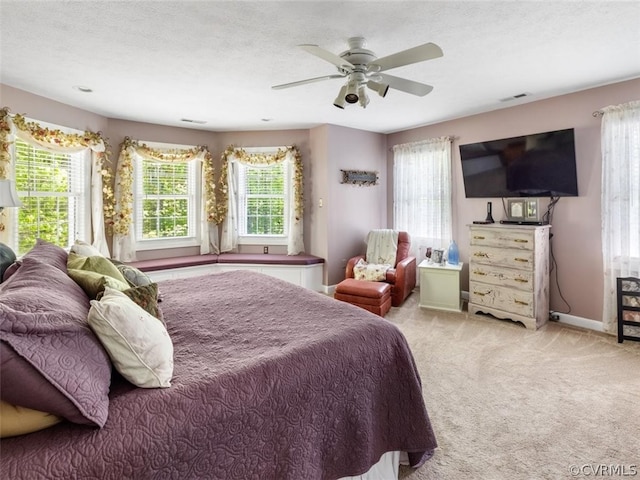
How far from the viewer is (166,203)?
524 centimetres

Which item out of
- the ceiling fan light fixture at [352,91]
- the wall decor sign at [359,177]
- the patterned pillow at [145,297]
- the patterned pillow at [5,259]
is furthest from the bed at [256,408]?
the wall decor sign at [359,177]

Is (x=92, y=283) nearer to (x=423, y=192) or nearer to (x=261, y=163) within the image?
(x=261, y=163)

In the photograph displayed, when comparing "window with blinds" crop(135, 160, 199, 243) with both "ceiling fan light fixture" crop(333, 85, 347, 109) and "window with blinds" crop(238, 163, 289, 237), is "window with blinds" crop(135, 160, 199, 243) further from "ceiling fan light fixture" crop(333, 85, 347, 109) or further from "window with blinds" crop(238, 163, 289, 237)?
"ceiling fan light fixture" crop(333, 85, 347, 109)

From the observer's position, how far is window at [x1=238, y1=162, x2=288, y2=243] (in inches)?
220

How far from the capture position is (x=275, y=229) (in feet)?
18.5

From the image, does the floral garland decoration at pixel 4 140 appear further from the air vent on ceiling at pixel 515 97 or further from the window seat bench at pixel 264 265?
the air vent on ceiling at pixel 515 97

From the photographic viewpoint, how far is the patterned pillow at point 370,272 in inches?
185

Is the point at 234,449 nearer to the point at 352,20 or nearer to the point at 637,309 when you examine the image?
the point at 352,20

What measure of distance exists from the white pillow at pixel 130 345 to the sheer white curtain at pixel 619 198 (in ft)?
13.9

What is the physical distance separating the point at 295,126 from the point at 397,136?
69.2 inches

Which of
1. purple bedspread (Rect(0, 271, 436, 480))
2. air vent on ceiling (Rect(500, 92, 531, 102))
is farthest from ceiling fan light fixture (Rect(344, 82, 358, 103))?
air vent on ceiling (Rect(500, 92, 531, 102))

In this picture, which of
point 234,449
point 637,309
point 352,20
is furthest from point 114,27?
point 637,309

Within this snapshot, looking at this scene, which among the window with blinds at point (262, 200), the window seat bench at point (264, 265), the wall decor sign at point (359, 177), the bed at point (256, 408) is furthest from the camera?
the window with blinds at point (262, 200)

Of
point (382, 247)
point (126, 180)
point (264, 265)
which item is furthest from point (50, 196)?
point (382, 247)
